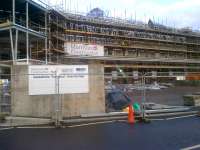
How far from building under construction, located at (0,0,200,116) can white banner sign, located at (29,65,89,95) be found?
63.3 ft

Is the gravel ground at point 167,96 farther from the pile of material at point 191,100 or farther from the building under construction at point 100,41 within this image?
the building under construction at point 100,41

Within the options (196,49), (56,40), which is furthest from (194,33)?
(56,40)

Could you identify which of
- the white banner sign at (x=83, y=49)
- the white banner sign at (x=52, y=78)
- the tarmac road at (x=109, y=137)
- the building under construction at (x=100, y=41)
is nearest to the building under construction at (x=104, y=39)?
the building under construction at (x=100, y=41)

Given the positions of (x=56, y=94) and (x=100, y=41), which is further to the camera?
(x=100, y=41)

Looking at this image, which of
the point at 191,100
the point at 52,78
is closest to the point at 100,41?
the point at 191,100

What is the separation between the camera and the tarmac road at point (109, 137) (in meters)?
8.65

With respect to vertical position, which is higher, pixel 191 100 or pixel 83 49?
pixel 83 49

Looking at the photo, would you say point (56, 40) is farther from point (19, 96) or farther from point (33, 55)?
point (19, 96)

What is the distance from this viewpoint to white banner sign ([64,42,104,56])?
63.5 m

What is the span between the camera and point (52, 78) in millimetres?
13914

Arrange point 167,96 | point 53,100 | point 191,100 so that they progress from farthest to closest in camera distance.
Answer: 1. point 167,96
2. point 191,100
3. point 53,100

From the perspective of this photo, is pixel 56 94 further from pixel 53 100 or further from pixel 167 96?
pixel 167 96

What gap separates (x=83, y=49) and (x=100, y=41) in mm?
7548

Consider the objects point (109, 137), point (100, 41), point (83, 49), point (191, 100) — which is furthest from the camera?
point (100, 41)
